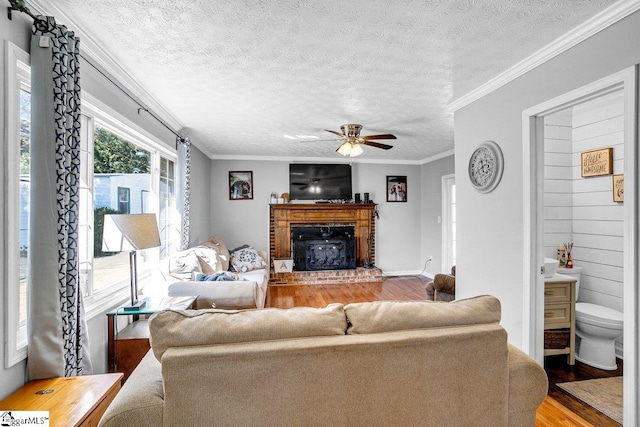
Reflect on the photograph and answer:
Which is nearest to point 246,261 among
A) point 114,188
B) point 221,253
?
point 221,253

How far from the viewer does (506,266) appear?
2652 mm

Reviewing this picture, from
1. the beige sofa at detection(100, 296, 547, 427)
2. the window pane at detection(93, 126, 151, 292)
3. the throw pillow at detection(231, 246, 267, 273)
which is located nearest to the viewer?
the beige sofa at detection(100, 296, 547, 427)

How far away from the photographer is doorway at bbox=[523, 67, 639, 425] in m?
1.73

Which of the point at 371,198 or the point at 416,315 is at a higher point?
the point at 371,198

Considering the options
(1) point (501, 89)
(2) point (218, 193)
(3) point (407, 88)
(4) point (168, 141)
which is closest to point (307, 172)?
(2) point (218, 193)

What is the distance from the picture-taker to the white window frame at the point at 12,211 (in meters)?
1.53

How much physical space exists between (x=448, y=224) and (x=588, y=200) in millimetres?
2862

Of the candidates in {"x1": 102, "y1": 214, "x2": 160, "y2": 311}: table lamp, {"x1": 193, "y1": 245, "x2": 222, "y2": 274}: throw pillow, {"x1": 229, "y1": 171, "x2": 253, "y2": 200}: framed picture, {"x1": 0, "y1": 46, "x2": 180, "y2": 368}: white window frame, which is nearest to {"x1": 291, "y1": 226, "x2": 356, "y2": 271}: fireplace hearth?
{"x1": 229, "y1": 171, "x2": 253, "y2": 200}: framed picture

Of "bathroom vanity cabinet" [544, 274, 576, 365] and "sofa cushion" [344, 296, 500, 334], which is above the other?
"sofa cushion" [344, 296, 500, 334]

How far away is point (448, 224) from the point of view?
6199 mm

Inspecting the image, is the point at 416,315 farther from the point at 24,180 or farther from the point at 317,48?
the point at 24,180

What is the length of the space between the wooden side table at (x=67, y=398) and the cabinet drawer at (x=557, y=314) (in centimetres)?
329

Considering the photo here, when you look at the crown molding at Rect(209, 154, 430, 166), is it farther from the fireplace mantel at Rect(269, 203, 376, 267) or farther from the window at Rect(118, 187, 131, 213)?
the window at Rect(118, 187, 131, 213)

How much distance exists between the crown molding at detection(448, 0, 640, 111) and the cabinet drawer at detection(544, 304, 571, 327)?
6.55ft
